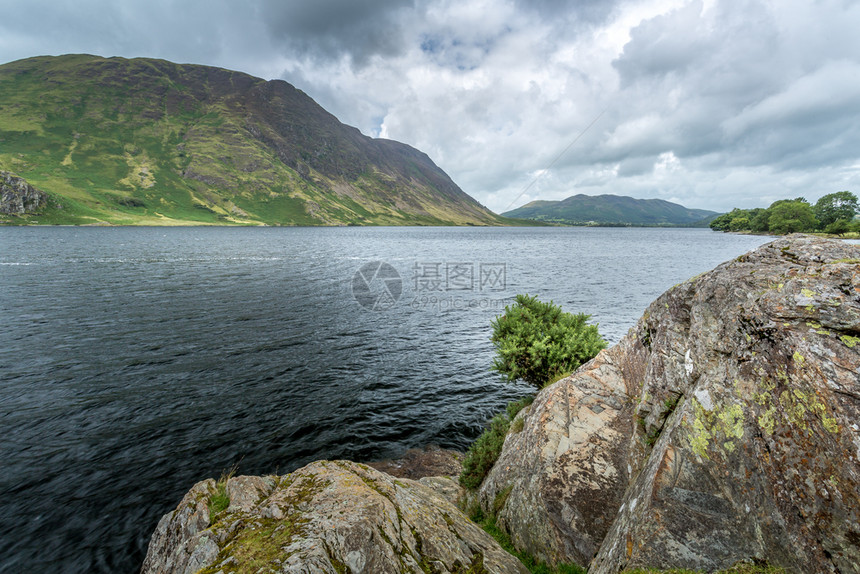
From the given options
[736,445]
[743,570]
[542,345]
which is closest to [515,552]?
[743,570]

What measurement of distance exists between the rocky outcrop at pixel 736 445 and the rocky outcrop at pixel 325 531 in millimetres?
2658

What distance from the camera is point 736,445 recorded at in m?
5.96

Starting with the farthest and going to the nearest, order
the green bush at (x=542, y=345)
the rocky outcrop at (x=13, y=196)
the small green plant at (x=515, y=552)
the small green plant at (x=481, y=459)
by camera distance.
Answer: the rocky outcrop at (x=13, y=196) → the green bush at (x=542, y=345) → the small green plant at (x=481, y=459) → the small green plant at (x=515, y=552)

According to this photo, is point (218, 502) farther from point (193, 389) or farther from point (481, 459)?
point (193, 389)

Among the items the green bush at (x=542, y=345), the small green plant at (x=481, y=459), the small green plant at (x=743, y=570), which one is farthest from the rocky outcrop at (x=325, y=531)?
the green bush at (x=542, y=345)

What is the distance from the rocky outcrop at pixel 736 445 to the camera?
5027 millimetres

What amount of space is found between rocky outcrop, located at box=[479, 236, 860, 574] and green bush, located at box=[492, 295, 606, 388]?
9.33 meters

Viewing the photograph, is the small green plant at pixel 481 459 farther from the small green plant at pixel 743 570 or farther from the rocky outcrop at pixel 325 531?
the small green plant at pixel 743 570

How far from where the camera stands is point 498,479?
11.7 metres

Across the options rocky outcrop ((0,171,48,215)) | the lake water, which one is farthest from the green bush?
rocky outcrop ((0,171,48,215))

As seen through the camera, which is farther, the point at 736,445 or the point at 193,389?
the point at 193,389

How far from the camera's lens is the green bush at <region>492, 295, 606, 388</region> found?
62.3 feet

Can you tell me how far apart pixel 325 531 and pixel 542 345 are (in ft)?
49.5

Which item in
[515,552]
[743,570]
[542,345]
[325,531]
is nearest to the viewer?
[743,570]
